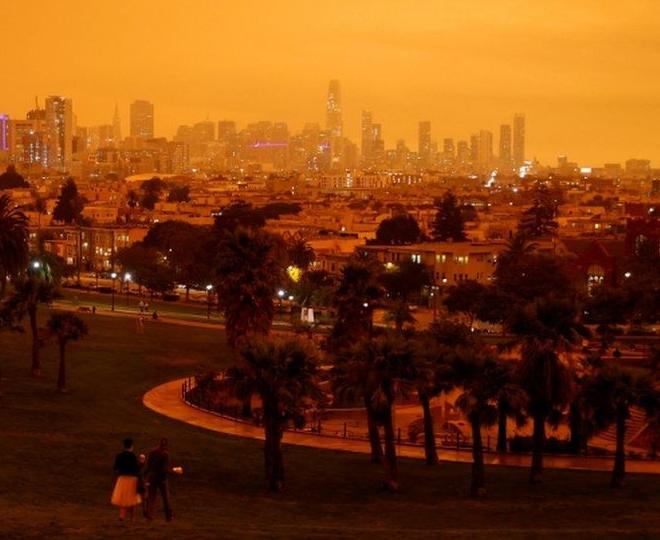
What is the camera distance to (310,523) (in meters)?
21.2

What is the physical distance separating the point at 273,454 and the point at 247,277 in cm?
1403

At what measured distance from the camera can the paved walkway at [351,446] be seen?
29.9 m

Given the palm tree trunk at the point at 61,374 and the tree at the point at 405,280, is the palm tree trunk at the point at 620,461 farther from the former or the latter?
the tree at the point at 405,280

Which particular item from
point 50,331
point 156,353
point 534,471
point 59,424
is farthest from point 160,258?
point 534,471

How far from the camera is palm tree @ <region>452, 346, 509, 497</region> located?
2616 centimetres

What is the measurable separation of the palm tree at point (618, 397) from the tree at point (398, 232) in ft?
285

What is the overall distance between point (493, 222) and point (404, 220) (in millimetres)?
37373

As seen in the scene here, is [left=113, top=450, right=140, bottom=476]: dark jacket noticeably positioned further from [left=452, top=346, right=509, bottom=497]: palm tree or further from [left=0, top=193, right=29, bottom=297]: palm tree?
[left=0, top=193, right=29, bottom=297]: palm tree

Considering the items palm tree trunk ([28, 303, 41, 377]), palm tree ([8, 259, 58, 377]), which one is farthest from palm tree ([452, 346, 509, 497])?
palm tree trunk ([28, 303, 41, 377])

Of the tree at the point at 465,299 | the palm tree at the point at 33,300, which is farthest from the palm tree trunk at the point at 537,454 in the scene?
the tree at the point at 465,299

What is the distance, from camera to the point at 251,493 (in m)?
24.7

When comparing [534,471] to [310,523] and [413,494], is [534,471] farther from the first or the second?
[310,523]

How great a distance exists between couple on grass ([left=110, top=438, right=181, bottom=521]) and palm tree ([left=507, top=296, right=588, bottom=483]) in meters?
10.7

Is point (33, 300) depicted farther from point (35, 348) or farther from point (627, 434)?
point (627, 434)
